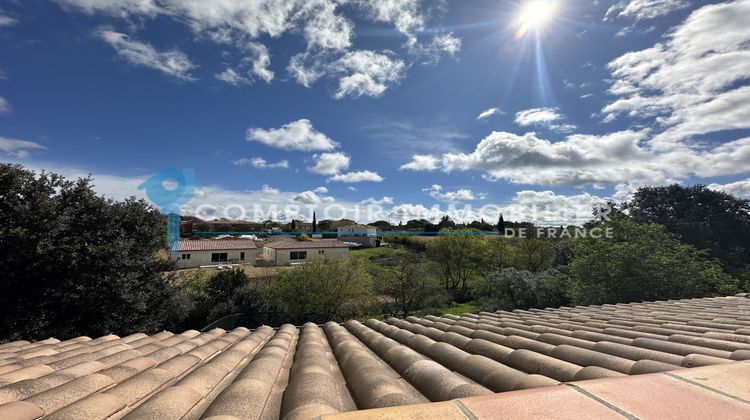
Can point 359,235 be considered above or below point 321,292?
above

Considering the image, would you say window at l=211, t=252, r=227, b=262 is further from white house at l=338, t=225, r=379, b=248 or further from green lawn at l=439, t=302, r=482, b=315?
white house at l=338, t=225, r=379, b=248

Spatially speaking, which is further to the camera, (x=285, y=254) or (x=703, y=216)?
(x=703, y=216)

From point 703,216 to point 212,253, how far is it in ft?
222

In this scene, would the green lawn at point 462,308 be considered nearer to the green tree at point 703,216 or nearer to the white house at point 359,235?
the green tree at point 703,216

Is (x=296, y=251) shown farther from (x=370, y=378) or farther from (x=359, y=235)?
(x=370, y=378)

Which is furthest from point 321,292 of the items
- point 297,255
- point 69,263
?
point 297,255

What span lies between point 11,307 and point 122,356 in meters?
13.7

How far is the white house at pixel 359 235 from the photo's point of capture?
68.2 metres

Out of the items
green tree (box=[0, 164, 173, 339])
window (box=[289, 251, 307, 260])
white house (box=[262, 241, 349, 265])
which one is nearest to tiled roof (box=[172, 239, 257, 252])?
white house (box=[262, 241, 349, 265])

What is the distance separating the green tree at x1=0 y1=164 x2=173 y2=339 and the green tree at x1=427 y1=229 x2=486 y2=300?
103ft

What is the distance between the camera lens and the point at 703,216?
46531 mm

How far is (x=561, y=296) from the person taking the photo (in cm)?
2528

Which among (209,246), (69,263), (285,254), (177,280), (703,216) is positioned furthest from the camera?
(703,216)

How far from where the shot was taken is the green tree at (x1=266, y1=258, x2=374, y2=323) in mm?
23109
